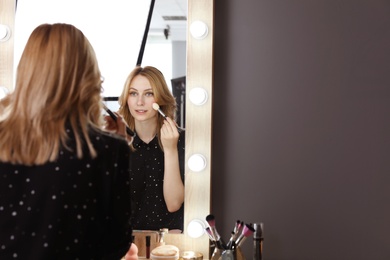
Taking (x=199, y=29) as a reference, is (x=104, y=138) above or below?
below

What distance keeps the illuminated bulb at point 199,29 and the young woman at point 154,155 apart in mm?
170

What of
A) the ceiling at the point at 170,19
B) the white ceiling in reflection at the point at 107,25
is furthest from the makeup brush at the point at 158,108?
the ceiling at the point at 170,19

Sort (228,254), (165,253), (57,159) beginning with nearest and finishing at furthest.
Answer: (57,159) < (228,254) < (165,253)

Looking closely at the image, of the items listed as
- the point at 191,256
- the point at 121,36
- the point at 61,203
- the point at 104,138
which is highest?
the point at 121,36

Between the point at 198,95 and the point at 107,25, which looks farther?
the point at 107,25

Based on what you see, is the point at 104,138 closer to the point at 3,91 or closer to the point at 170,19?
the point at 170,19

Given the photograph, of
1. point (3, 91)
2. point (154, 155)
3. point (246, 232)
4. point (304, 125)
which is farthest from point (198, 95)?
point (3, 91)

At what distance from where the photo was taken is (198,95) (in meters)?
1.76

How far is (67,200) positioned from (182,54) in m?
0.82

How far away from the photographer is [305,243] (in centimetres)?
177

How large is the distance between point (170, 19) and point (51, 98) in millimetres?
777

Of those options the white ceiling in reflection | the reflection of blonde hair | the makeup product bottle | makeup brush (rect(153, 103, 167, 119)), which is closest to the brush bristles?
makeup brush (rect(153, 103, 167, 119))

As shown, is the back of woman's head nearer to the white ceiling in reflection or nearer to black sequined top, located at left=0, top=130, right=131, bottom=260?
black sequined top, located at left=0, top=130, right=131, bottom=260

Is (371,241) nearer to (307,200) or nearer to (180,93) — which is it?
(307,200)
